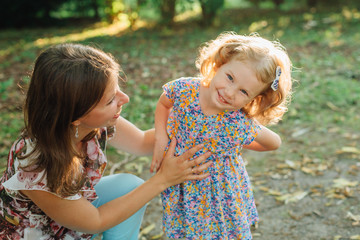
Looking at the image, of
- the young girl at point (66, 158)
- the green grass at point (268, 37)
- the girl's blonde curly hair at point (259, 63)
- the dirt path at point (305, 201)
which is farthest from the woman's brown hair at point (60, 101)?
the dirt path at point (305, 201)

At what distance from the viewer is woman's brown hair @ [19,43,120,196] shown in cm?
152

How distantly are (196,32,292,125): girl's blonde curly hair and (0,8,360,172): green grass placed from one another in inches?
24.1

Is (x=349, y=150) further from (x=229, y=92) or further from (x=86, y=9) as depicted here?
(x=86, y=9)

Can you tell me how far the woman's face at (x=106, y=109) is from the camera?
164cm

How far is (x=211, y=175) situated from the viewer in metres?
1.92

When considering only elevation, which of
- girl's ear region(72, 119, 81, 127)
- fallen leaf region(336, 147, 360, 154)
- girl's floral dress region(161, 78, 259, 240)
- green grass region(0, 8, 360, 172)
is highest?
girl's ear region(72, 119, 81, 127)

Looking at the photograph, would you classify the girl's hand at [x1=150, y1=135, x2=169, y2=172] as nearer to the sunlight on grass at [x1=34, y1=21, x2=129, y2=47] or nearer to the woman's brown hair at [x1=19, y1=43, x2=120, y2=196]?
the woman's brown hair at [x1=19, y1=43, x2=120, y2=196]

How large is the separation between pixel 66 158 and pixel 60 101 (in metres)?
0.25

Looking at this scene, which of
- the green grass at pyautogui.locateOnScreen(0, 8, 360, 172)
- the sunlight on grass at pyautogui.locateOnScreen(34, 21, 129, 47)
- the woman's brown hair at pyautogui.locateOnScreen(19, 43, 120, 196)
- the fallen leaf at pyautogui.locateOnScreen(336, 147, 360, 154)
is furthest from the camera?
the sunlight on grass at pyautogui.locateOnScreen(34, 21, 129, 47)

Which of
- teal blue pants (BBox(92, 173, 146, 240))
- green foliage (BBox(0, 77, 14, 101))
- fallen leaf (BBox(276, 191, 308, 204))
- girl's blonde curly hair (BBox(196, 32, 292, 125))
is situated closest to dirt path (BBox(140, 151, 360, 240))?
fallen leaf (BBox(276, 191, 308, 204))

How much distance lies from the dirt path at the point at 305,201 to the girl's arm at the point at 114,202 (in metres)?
0.91

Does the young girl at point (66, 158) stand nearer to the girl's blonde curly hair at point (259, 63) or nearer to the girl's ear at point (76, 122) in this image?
the girl's ear at point (76, 122)

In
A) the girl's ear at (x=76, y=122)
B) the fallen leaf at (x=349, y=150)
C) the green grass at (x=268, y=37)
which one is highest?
Answer: the girl's ear at (x=76, y=122)

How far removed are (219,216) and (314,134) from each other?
2.29 meters
